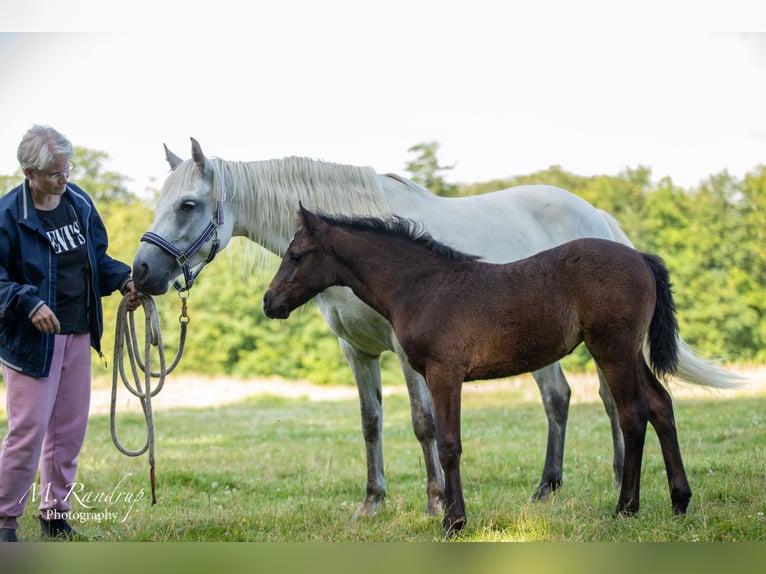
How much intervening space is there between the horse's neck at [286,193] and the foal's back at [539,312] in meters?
1.18

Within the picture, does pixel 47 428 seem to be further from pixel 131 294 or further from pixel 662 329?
pixel 662 329

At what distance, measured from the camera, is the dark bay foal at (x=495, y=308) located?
4078mm

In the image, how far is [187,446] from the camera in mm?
9297

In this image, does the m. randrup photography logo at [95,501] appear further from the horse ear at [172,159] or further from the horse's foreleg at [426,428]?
the horse ear at [172,159]

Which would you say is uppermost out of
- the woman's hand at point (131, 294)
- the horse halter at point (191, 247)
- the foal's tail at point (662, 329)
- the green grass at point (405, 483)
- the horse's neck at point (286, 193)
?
the horse's neck at point (286, 193)

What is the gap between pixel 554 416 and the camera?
590 cm

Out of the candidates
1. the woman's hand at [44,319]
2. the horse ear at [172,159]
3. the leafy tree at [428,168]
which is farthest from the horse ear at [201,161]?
the leafy tree at [428,168]

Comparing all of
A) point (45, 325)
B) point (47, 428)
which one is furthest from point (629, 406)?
point (47, 428)

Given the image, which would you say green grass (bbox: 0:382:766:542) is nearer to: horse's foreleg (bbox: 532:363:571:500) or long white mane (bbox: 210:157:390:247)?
horse's foreleg (bbox: 532:363:571:500)

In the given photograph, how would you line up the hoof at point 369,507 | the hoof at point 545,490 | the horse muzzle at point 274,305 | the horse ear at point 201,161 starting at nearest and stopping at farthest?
the horse muzzle at point 274,305 → the horse ear at point 201,161 → the hoof at point 369,507 → the hoof at point 545,490

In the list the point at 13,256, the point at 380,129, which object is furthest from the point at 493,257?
the point at 380,129

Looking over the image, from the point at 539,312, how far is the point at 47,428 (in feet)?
9.41

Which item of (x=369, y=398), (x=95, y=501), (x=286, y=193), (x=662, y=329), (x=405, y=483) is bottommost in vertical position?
(x=405, y=483)

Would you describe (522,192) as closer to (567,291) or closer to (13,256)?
(567,291)
